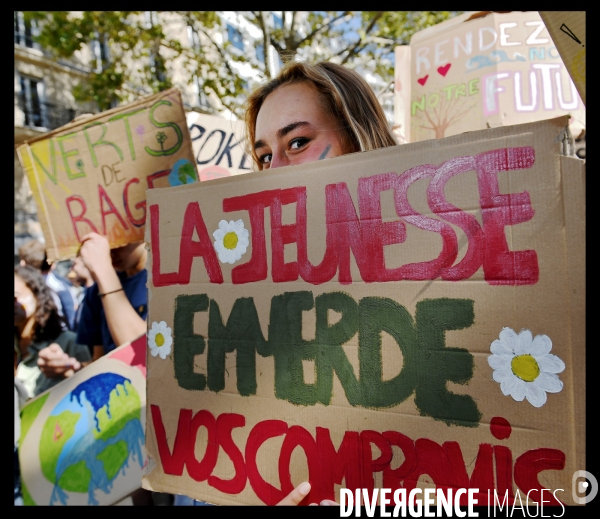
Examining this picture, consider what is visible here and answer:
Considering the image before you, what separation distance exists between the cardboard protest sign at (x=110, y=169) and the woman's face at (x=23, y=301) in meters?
0.91

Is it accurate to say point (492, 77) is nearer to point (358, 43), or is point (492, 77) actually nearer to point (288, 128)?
point (288, 128)

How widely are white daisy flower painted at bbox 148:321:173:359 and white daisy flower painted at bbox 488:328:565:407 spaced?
689 millimetres

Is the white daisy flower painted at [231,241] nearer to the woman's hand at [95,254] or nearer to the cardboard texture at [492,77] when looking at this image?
the woman's hand at [95,254]

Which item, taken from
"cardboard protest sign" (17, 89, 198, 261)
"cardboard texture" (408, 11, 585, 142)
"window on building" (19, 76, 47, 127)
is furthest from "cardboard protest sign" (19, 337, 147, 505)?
"window on building" (19, 76, 47, 127)

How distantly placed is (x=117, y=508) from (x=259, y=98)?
1.25 meters

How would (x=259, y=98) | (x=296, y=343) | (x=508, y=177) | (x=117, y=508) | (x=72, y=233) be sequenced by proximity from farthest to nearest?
(x=72, y=233)
(x=259, y=98)
(x=117, y=508)
(x=296, y=343)
(x=508, y=177)

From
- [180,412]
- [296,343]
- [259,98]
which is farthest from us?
[259,98]

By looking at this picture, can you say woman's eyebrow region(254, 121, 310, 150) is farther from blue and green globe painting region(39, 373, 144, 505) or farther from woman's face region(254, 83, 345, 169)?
blue and green globe painting region(39, 373, 144, 505)

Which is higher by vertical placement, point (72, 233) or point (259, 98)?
point (259, 98)

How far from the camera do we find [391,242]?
2.90 ft

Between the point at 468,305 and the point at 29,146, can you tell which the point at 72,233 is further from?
the point at 468,305

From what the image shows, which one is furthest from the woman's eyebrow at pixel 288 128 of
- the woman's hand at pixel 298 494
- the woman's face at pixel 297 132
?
the woman's hand at pixel 298 494

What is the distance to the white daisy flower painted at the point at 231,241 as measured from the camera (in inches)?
41.1

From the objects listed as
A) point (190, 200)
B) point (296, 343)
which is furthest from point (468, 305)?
point (190, 200)
